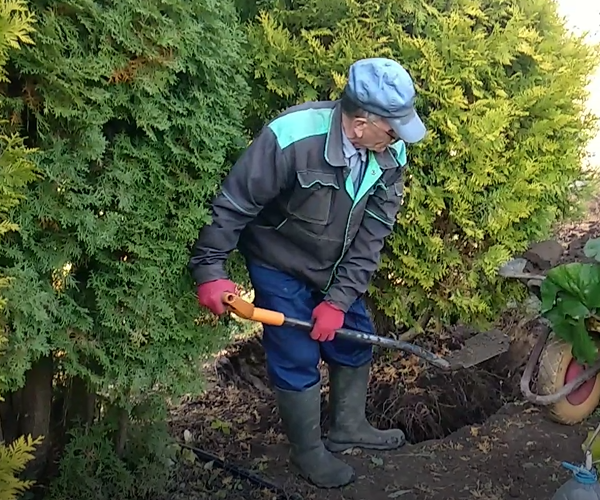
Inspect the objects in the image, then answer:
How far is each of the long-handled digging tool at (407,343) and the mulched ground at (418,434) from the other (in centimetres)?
21

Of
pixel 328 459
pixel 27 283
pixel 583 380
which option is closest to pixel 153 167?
pixel 27 283

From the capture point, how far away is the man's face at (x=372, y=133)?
304 centimetres

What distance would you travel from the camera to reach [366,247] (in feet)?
11.0

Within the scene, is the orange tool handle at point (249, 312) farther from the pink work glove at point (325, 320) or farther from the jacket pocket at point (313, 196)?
the jacket pocket at point (313, 196)

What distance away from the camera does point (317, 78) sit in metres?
3.47

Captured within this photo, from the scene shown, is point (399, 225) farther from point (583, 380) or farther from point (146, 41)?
point (146, 41)

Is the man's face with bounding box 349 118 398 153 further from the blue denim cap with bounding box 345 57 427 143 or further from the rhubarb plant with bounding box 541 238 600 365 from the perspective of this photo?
the rhubarb plant with bounding box 541 238 600 365

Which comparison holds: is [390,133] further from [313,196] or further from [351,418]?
[351,418]

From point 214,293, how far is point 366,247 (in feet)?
2.44

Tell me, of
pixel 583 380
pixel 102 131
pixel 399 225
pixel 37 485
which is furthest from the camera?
pixel 399 225

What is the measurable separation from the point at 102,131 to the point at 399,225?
60.8 inches

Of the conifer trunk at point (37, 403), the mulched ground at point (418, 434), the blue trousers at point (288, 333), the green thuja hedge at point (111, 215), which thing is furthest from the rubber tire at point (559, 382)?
the conifer trunk at point (37, 403)

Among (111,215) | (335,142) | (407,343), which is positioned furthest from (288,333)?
(111,215)

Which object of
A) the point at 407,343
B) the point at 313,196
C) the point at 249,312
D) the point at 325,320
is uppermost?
the point at 313,196
